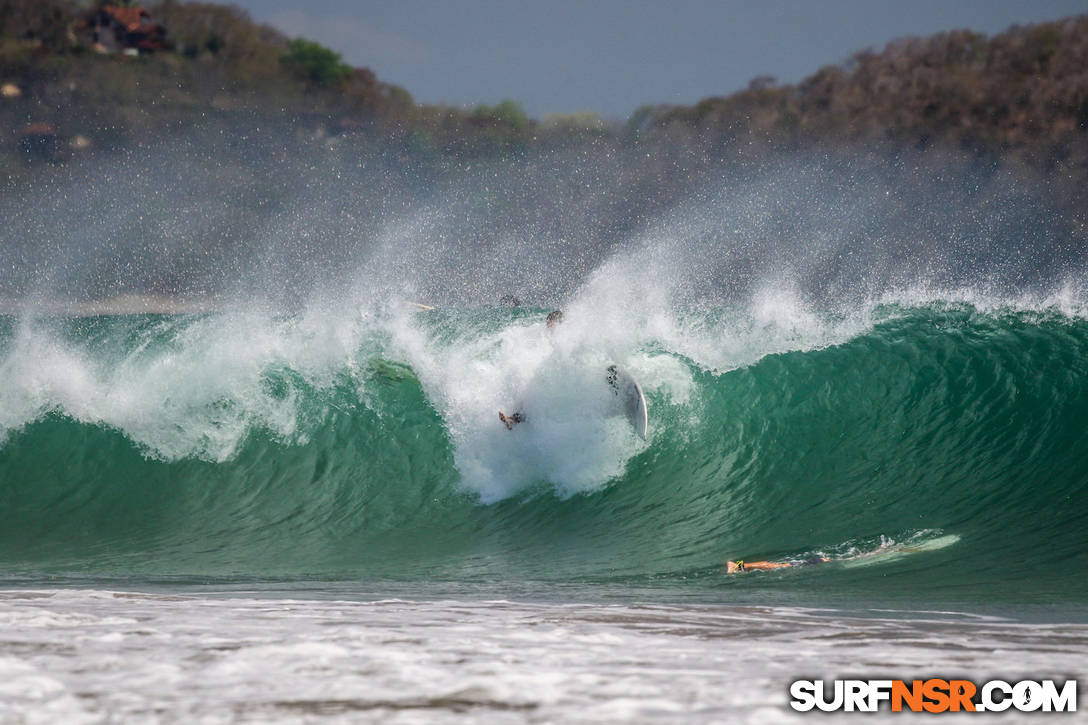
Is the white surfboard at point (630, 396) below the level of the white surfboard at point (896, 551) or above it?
above

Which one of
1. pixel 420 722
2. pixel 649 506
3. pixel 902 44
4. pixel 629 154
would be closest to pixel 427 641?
pixel 420 722

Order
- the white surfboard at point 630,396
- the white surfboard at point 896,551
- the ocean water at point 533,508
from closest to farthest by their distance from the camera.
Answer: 1. the ocean water at point 533,508
2. the white surfboard at point 896,551
3. the white surfboard at point 630,396

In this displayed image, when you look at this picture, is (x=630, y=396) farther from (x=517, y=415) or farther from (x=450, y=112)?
(x=450, y=112)

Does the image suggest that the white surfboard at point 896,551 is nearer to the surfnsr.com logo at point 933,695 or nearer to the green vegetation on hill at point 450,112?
the surfnsr.com logo at point 933,695

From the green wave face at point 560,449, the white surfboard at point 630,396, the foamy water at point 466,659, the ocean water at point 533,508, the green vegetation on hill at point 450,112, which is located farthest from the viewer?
the green vegetation on hill at point 450,112

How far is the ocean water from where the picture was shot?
3.76 m

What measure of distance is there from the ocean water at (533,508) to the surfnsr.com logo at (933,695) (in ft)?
0.33

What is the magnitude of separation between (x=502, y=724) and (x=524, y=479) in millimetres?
6442

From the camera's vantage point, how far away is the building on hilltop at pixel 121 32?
7150cm

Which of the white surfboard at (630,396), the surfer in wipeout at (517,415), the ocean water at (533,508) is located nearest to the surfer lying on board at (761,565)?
the ocean water at (533,508)

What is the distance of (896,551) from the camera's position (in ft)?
24.0

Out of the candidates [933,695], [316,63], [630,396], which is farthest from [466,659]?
[316,63]

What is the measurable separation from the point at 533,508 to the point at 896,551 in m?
3.09

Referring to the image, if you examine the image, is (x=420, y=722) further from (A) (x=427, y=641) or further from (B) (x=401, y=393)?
(B) (x=401, y=393)
